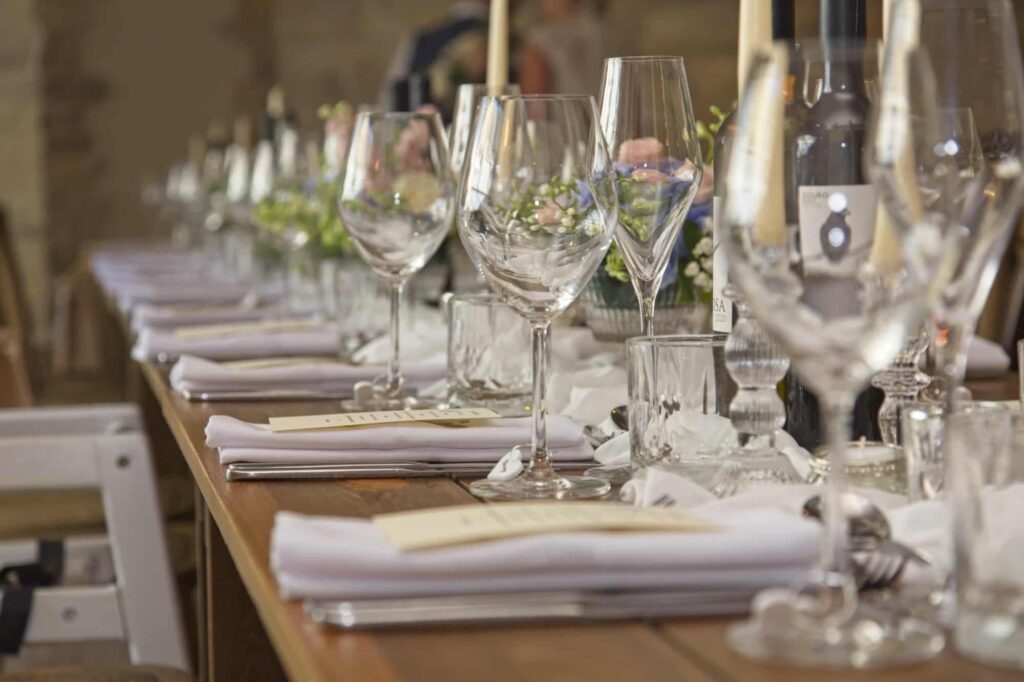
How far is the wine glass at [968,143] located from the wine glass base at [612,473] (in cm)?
26

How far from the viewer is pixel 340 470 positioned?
1.11m

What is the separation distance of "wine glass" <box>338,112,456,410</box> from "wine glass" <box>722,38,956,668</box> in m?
0.71

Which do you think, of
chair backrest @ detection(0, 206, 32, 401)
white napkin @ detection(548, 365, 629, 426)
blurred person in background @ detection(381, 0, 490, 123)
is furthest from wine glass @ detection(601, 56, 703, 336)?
blurred person in background @ detection(381, 0, 490, 123)

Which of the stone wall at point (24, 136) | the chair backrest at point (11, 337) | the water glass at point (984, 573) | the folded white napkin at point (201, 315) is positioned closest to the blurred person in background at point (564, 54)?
the stone wall at point (24, 136)

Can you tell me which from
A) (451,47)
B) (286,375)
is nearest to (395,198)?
(286,375)

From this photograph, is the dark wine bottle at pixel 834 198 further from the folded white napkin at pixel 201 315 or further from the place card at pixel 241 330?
the folded white napkin at pixel 201 315

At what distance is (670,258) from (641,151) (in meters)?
0.24

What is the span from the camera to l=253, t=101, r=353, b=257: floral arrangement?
2.43 metres

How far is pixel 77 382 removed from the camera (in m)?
5.28

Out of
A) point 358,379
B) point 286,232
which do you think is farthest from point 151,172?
point 358,379

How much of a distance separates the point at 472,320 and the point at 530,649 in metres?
0.79

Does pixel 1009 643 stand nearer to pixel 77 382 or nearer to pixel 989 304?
pixel 989 304

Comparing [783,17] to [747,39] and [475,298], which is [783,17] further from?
[475,298]

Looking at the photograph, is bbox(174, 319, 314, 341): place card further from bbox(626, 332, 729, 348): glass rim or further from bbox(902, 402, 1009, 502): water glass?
bbox(902, 402, 1009, 502): water glass
